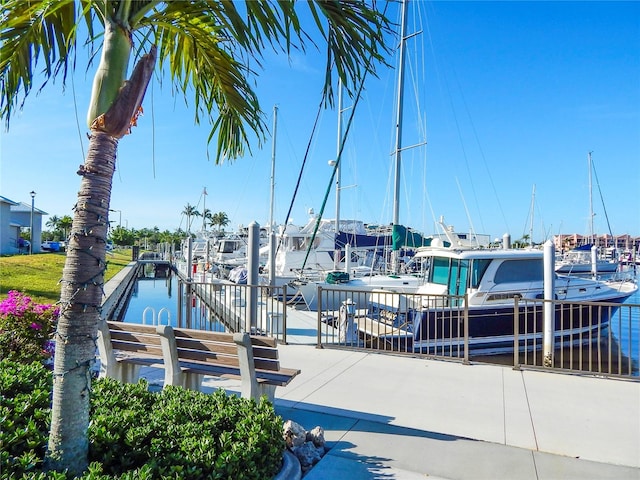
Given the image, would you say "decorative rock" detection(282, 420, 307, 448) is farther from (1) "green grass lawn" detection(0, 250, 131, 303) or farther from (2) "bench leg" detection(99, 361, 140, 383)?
(1) "green grass lawn" detection(0, 250, 131, 303)

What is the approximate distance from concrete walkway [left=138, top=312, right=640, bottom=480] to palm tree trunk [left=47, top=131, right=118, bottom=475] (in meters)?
1.67

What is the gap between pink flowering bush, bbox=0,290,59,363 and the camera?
504cm

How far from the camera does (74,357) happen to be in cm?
244

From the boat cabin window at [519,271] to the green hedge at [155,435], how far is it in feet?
32.4

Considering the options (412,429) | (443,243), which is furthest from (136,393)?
(443,243)

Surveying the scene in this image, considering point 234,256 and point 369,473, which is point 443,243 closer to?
point 369,473

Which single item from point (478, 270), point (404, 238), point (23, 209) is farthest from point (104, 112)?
point (23, 209)

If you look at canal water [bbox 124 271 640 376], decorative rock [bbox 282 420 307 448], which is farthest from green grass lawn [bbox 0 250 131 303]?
decorative rock [bbox 282 420 307 448]

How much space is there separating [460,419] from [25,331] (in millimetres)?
5166

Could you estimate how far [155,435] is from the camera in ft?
9.70

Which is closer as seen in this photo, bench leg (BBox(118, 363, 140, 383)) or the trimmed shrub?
the trimmed shrub

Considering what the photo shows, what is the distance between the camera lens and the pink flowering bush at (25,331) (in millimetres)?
5039

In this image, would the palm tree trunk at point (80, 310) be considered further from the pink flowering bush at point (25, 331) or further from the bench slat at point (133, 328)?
the pink flowering bush at point (25, 331)

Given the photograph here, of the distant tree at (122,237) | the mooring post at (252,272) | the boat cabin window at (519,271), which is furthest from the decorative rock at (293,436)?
the distant tree at (122,237)
